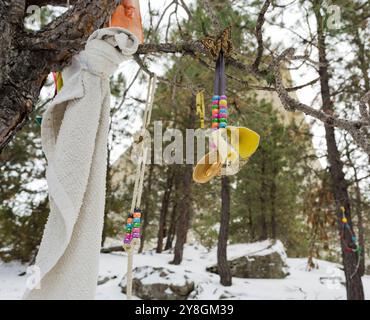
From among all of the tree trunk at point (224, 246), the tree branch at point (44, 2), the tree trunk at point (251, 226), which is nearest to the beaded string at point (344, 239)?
the tree trunk at point (224, 246)

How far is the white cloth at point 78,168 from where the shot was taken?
750mm

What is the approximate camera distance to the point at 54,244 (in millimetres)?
744

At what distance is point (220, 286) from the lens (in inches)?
223

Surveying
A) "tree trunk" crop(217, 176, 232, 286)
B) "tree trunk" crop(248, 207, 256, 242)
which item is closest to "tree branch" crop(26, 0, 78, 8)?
"tree trunk" crop(217, 176, 232, 286)

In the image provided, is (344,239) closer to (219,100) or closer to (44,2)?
(219,100)

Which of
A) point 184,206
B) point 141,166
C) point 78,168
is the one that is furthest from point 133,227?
point 184,206

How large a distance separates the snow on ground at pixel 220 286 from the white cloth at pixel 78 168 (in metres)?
4.04

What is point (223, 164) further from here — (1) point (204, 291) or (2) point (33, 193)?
(2) point (33, 193)

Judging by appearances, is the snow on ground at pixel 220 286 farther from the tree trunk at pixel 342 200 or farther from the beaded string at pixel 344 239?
the beaded string at pixel 344 239

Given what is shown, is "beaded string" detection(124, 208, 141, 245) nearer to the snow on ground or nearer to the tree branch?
the tree branch

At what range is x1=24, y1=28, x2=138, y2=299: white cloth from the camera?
29.5 inches

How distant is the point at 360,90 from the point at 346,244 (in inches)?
86.5

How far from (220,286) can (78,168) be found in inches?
214

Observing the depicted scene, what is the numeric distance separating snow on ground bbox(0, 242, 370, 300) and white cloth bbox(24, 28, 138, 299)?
4040 mm
